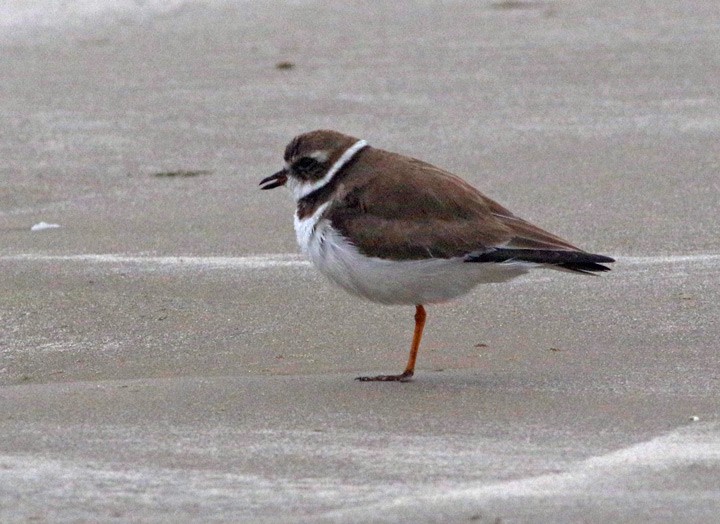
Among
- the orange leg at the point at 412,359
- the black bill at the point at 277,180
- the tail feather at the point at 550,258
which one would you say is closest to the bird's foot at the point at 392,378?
the orange leg at the point at 412,359

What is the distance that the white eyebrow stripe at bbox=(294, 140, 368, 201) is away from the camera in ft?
18.3

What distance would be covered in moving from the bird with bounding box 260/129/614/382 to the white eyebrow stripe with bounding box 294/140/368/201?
0.32 feet

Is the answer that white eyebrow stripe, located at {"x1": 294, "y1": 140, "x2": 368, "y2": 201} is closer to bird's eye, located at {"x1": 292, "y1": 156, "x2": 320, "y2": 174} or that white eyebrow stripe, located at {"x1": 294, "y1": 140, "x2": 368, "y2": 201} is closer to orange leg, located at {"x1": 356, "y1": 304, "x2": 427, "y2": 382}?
bird's eye, located at {"x1": 292, "y1": 156, "x2": 320, "y2": 174}

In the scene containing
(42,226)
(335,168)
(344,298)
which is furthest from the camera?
(42,226)

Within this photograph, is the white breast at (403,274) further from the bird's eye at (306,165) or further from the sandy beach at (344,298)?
the bird's eye at (306,165)

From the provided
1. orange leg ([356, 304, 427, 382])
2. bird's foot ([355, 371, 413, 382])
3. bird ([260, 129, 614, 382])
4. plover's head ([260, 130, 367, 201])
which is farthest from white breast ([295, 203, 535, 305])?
plover's head ([260, 130, 367, 201])

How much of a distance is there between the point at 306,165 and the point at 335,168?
0.14 metres

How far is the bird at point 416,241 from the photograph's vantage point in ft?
16.8

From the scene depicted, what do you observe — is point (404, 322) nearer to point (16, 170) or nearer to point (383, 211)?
point (383, 211)

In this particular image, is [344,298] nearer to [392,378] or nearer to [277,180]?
[277,180]

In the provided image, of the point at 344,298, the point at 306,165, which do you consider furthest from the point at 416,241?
the point at 344,298

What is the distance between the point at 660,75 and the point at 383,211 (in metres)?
5.46

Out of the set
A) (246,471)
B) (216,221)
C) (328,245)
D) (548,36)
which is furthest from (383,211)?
(548,36)

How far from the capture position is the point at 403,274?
5.15 m
